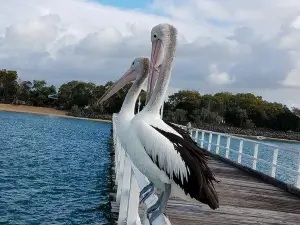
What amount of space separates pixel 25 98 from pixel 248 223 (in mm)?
116372

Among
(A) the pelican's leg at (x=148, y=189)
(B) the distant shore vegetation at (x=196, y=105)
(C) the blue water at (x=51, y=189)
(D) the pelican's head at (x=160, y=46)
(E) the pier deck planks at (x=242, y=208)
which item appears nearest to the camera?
(A) the pelican's leg at (x=148, y=189)

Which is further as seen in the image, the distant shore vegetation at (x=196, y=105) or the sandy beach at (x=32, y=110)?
the sandy beach at (x=32, y=110)

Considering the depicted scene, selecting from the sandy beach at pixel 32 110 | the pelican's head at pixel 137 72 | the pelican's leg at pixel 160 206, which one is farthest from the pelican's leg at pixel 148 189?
the sandy beach at pixel 32 110

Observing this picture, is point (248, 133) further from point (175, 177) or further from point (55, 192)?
point (175, 177)

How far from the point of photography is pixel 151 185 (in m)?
4.77

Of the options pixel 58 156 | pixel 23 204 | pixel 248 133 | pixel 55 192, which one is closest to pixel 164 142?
pixel 23 204

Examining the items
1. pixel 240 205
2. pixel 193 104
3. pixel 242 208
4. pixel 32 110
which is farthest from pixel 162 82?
pixel 32 110

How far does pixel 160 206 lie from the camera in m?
4.25

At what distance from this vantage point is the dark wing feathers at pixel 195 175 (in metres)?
4.06

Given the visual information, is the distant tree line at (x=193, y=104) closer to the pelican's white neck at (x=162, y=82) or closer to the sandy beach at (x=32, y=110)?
the sandy beach at (x=32, y=110)

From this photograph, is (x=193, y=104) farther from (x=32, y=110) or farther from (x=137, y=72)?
(x=137, y=72)

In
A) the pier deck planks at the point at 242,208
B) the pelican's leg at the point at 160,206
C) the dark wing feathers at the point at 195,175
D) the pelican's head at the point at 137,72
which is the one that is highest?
the pelican's head at the point at 137,72

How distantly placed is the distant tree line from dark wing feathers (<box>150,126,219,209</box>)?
98510mm

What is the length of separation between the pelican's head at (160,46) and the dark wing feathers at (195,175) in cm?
75
